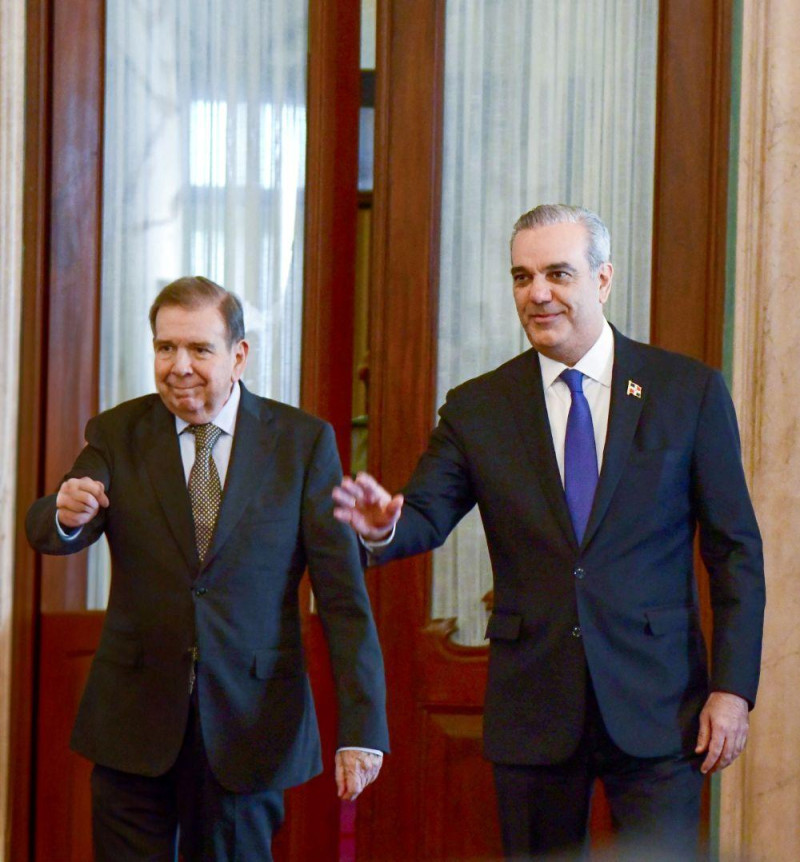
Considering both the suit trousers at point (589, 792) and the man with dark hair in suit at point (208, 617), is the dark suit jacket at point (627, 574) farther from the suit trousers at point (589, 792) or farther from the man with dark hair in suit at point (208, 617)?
the man with dark hair in suit at point (208, 617)

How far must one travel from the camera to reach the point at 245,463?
3.24 m

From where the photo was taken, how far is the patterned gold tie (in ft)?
10.5

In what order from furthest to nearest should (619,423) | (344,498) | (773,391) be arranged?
(773,391)
(619,423)
(344,498)

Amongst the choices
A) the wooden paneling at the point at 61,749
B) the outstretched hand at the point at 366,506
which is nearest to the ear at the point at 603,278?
the outstretched hand at the point at 366,506

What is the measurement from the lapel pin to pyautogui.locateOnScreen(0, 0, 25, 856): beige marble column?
2.26 metres

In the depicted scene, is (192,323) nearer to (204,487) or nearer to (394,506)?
(204,487)

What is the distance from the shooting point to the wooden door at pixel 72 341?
15.1 ft

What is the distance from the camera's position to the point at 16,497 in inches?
179

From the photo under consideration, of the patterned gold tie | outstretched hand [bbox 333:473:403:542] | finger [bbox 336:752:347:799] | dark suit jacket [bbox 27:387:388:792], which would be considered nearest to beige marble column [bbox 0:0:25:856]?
dark suit jacket [bbox 27:387:388:792]

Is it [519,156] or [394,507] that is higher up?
[519,156]

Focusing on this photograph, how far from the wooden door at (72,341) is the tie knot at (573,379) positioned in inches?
62.6

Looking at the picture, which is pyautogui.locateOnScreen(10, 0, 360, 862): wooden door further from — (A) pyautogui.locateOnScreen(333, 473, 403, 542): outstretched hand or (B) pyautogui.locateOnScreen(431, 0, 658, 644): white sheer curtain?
(A) pyautogui.locateOnScreen(333, 473, 403, 542): outstretched hand

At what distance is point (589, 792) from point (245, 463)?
1.08 meters

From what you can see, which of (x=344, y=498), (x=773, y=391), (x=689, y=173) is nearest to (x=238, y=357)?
(x=344, y=498)
